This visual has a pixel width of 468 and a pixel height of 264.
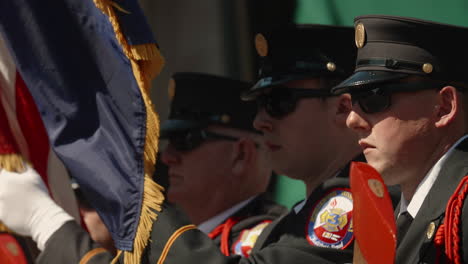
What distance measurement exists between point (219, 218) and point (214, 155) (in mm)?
373

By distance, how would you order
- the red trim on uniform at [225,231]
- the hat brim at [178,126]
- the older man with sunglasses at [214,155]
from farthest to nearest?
the hat brim at [178,126], the older man with sunglasses at [214,155], the red trim on uniform at [225,231]

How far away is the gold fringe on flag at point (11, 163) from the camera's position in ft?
12.7

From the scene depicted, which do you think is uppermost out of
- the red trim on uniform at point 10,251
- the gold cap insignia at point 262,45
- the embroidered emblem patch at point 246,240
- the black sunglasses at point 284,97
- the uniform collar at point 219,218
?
the gold cap insignia at point 262,45

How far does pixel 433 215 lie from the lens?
275cm

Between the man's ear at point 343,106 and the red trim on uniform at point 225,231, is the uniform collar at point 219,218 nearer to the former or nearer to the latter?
the red trim on uniform at point 225,231

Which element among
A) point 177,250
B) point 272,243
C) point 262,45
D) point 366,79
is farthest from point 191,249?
point 262,45

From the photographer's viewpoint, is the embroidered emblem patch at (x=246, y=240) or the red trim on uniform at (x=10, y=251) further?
the embroidered emblem patch at (x=246, y=240)

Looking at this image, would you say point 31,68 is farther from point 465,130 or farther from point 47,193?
point 465,130

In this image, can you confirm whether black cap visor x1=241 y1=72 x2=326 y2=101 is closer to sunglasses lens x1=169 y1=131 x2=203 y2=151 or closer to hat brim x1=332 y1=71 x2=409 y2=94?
hat brim x1=332 y1=71 x2=409 y2=94

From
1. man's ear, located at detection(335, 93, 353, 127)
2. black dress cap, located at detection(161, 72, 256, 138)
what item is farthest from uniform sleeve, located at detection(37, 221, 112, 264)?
black dress cap, located at detection(161, 72, 256, 138)

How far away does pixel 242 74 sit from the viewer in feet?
21.3

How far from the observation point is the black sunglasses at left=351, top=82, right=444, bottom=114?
2898 mm

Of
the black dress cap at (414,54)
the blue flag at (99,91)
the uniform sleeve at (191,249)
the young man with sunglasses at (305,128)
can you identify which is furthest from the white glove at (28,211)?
the black dress cap at (414,54)

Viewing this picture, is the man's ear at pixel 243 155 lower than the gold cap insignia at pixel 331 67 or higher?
lower
